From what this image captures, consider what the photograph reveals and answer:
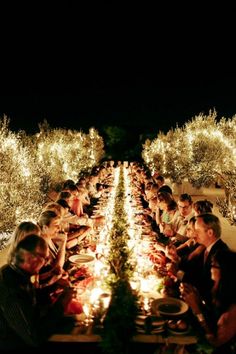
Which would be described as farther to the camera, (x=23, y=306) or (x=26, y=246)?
(x=26, y=246)

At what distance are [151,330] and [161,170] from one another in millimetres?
17126

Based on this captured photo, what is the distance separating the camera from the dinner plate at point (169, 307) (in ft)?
9.03

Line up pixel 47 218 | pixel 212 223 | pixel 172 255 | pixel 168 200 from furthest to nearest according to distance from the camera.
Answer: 1. pixel 168 200
2. pixel 47 218
3. pixel 172 255
4. pixel 212 223

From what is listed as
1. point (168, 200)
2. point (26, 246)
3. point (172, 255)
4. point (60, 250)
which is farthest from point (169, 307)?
point (168, 200)

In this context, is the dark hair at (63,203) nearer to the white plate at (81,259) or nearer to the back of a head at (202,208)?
the back of a head at (202,208)

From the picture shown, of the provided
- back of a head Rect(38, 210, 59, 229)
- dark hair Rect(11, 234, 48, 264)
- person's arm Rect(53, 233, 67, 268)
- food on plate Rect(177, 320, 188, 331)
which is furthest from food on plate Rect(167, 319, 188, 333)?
back of a head Rect(38, 210, 59, 229)

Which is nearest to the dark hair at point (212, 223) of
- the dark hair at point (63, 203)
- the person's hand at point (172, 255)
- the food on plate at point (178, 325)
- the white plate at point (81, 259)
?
the person's hand at point (172, 255)

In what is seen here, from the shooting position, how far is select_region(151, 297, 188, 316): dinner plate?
2753 millimetres

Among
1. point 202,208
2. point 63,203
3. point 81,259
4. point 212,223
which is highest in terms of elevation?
point 63,203

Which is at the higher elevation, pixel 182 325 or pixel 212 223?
pixel 212 223

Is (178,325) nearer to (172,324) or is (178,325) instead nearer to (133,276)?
(172,324)

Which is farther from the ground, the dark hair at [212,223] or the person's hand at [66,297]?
the dark hair at [212,223]

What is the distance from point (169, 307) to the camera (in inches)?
113

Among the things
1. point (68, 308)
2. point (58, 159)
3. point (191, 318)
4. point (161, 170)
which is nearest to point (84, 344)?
point (68, 308)
